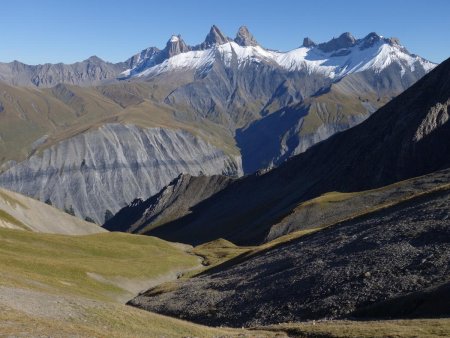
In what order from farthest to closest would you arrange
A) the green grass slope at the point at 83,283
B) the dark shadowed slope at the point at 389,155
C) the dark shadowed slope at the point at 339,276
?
the dark shadowed slope at the point at 389,155 < the dark shadowed slope at the point at 339,276 < the green grass slope at the point at 83,283

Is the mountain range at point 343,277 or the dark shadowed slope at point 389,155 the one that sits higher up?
the dark shadowed slope at point 389,155

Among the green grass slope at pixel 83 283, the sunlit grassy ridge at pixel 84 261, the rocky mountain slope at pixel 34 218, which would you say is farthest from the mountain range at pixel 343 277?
the rocky mountain slope at pixel 34 218

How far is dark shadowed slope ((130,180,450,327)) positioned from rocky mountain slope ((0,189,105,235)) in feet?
246

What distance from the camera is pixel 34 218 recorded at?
15212 centimetres

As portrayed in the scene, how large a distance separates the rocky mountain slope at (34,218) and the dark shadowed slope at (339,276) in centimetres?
7497

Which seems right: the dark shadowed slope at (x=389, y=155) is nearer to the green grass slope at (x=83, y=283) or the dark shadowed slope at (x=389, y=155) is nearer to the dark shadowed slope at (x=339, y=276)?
the green grass slope at (x=83, y=283)

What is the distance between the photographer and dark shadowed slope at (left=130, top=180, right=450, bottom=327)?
45.0 meters

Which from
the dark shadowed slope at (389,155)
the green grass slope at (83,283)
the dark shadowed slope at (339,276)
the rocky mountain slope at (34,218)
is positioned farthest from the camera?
the dark shadowed slope at (389,155)

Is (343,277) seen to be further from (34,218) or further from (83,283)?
(34,218)

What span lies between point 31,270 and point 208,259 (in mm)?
60244

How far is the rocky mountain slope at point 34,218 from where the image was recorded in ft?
453

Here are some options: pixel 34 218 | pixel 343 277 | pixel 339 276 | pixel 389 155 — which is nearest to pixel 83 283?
pixel 339 276

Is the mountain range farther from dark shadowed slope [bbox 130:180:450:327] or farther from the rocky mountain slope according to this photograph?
the rocky mountain slope

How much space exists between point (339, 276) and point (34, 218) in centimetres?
11967
